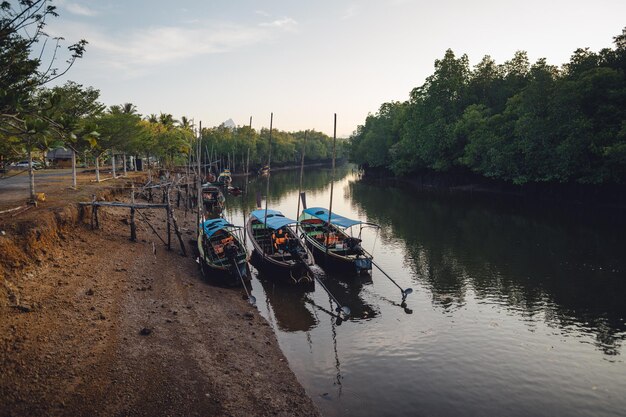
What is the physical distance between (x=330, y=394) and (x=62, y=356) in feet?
30.2

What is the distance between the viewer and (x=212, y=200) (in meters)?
53.8

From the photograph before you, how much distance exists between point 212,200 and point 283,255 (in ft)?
104

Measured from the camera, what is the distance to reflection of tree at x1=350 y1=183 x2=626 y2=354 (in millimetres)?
20422

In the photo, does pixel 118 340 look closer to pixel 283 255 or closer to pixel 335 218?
pixel 283 255

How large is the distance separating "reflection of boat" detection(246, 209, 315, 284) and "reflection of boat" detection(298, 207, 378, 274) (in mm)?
1840

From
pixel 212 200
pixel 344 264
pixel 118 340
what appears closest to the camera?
pixel 118 340

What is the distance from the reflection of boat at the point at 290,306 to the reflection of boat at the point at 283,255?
63 cm

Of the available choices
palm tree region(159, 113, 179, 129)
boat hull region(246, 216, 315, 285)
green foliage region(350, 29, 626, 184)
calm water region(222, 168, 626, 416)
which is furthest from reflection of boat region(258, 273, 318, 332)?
palm tree region(159, 113, 179, 129)

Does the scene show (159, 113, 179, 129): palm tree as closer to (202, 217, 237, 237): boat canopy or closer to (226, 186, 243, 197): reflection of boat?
(226, 186, 243, 197): reflection of boat

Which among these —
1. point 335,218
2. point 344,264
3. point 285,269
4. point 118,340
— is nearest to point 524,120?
point 335,218

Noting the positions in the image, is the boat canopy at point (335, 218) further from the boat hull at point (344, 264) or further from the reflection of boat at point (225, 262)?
the reflection of boat at point (225, 262)

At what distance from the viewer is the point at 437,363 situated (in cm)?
1566

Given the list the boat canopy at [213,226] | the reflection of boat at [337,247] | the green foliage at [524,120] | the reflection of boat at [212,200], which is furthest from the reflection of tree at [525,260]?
the reflection of boat at [212,200]

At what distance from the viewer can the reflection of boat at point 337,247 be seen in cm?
2533
